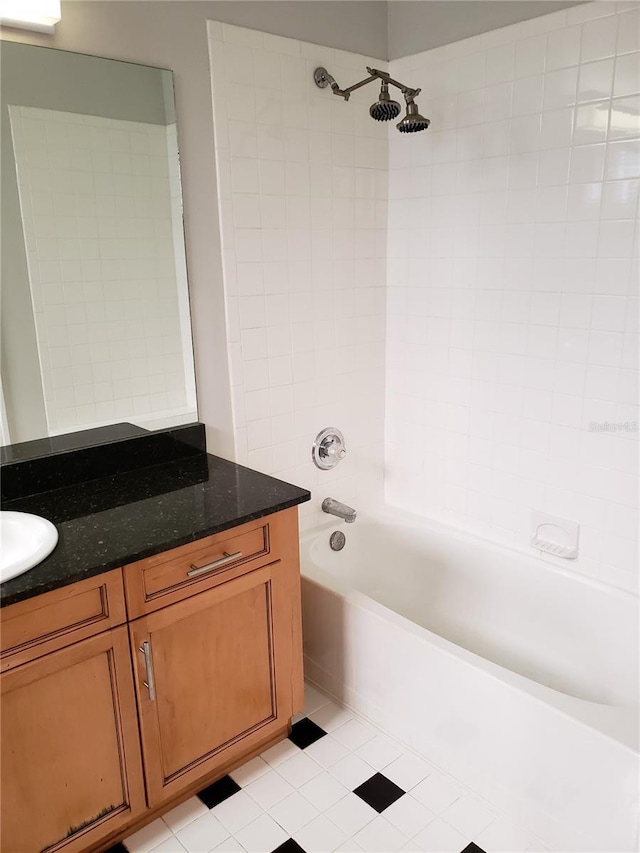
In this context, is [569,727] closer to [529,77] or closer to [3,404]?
[3,404]

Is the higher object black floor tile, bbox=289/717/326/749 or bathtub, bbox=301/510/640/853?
bathtub, bbox=301/510/640/853

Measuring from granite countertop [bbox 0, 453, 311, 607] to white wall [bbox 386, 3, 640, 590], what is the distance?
0.87 metres

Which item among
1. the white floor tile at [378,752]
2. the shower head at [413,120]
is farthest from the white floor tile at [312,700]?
the shower head at [413,120]

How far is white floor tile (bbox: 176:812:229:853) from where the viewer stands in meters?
1.63

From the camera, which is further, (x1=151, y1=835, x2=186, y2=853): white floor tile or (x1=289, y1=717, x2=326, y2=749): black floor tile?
(x1=289, y1=717, x2=326, y2=749): black floor tile

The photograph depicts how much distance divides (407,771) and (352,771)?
0.16 m

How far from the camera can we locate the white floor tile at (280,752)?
1904mm

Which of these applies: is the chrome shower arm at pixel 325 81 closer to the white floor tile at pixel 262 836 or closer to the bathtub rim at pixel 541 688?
the bathtub rim at pixel 541 688

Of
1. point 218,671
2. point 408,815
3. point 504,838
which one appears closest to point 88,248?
point 218,671

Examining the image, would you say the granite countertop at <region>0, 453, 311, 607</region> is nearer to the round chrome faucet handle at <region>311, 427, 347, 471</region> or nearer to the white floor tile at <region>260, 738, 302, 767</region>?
the round chrome faucet handle at <region>311, 427, 347, 471</region>

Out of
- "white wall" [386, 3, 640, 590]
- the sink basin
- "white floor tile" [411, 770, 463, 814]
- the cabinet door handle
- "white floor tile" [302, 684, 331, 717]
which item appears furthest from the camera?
"white floor tile" [302, 684, 331, 717]

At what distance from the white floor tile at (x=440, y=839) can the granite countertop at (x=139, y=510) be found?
90 cm

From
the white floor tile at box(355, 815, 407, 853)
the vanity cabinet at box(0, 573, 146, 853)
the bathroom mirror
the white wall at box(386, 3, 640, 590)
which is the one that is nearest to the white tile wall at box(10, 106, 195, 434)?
the bathroom mirror

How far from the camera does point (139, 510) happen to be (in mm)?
1679
